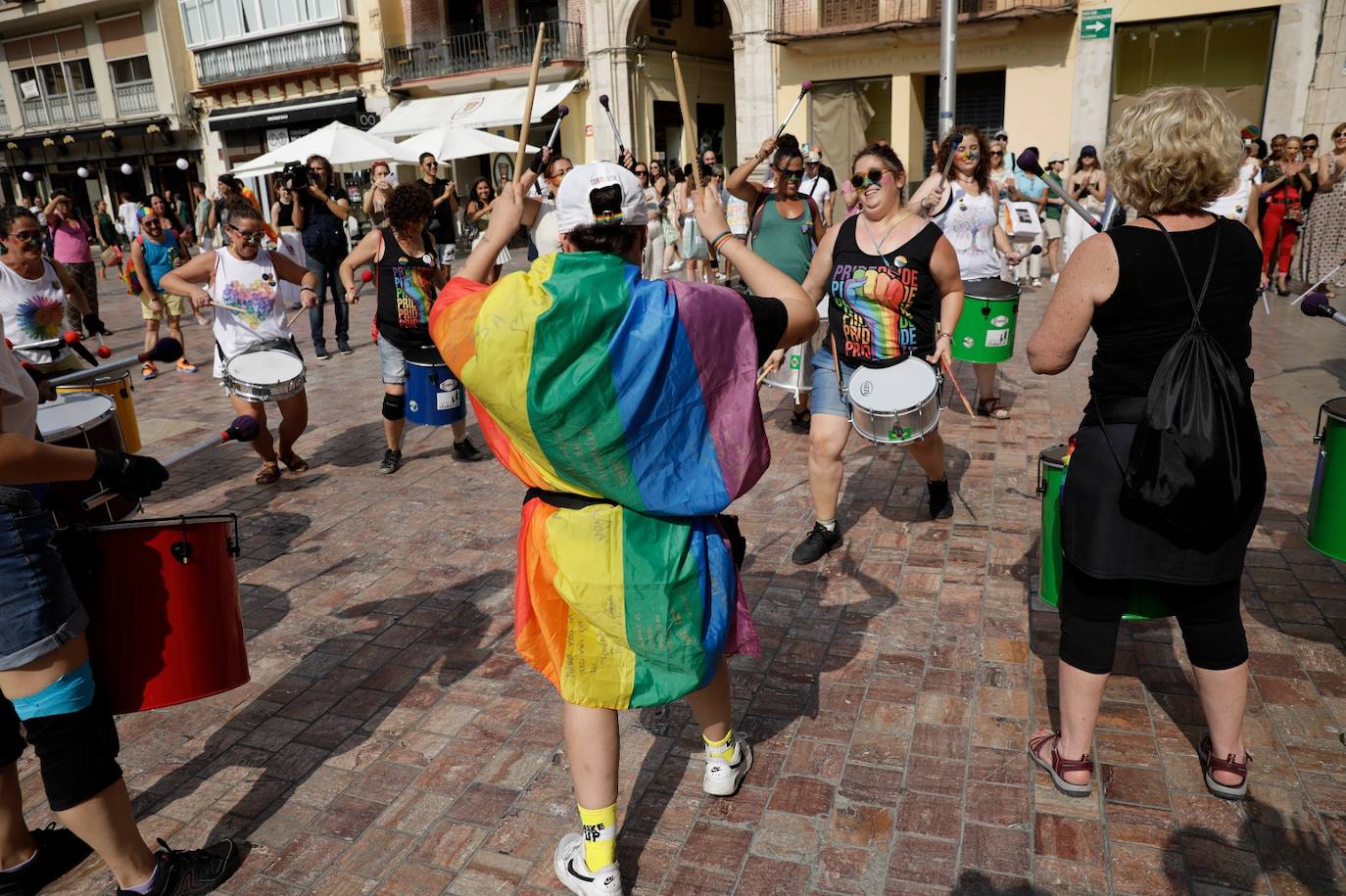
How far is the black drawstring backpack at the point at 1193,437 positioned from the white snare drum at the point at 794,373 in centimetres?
417

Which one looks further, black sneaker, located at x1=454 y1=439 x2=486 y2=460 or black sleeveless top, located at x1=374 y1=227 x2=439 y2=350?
black sneaker, located at x1=454 y1=439 x2=486 y2=460

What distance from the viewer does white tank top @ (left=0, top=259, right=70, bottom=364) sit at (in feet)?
19.1

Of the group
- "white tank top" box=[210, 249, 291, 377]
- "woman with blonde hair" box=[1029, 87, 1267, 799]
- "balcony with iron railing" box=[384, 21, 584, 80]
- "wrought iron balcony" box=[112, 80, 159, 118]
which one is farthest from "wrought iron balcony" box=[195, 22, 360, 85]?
"woman with blonde hair" box=[1029, 87, 1267, 799]

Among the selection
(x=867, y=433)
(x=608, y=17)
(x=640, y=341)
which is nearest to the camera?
(x=640, y=341)

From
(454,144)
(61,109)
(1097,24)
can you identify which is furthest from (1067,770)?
(61,109)

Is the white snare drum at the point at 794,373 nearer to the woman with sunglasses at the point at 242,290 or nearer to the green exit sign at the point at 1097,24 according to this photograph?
the woman with sunglasses at the point at 242,290

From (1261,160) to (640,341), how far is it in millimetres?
14087

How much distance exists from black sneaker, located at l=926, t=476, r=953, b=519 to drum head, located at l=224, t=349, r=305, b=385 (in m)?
3.82

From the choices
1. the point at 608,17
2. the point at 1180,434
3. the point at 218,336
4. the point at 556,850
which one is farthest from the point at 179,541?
the point at 608,17

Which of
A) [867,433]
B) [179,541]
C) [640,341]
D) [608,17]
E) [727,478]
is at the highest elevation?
[608,17]

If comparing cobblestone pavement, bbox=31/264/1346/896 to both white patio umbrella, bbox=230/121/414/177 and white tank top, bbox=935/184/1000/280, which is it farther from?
white patio umbrella, bbox=230/121/414/177

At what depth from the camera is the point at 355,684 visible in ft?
12.8

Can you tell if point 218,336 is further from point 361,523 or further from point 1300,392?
point 1300,392

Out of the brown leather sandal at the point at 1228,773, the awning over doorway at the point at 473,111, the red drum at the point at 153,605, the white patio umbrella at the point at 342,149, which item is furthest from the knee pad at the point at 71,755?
the awning over doorway at the point at 473,111
